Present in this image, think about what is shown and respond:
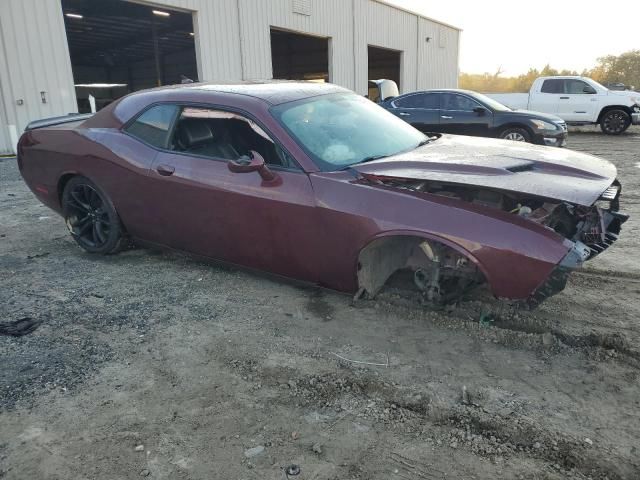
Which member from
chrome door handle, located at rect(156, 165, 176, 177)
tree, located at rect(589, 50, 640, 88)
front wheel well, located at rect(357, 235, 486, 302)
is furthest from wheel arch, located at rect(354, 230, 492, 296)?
tree, located at rect(589, 50, 640, 88)

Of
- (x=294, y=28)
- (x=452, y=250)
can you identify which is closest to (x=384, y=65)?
(x=294, y=28)

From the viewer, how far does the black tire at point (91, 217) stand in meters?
4.45

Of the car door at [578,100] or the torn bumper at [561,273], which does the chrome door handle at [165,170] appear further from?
the car door at [578,100]

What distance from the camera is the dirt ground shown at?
7.07ft

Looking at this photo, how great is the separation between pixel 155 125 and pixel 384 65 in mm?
25159

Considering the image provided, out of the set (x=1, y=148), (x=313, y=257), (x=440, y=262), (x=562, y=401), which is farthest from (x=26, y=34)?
(x=562, y=401)

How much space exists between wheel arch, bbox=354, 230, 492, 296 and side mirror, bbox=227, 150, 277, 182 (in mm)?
818

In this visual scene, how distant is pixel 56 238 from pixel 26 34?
7.26 m

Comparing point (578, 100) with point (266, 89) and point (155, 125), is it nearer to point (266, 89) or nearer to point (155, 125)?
point (266, 89)

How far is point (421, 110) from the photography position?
11.3 m

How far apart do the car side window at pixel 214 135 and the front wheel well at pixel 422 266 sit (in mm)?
1222

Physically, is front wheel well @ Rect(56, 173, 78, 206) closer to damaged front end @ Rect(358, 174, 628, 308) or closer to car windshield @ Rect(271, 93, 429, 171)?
car windshield @ Rect(271, 93, 429, 171)

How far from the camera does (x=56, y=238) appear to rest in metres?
5.42

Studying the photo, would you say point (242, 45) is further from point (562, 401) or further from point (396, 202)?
point (562, 401)
